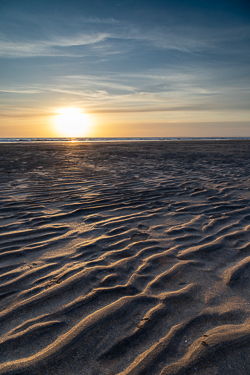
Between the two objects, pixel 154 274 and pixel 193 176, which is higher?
pixel 193 176

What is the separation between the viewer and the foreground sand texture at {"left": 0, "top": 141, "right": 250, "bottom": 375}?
1.76m

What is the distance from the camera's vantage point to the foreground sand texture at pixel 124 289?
1761 mm

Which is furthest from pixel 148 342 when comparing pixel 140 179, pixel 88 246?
pixel 140 179

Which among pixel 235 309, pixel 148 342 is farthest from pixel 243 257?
pixel 148 342

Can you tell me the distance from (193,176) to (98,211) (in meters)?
4.89

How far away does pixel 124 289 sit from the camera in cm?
247

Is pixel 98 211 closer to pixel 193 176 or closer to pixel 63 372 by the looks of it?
pixel 63 372

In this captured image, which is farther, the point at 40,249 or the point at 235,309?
the point at 40,249

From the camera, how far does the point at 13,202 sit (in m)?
5.29

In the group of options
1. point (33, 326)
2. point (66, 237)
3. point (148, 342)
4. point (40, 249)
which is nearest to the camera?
point (148, 342)

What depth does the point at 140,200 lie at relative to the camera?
554cm

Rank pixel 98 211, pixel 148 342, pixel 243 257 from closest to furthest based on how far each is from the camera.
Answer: pixel 148 342 < pixel 243 257 < pixel 98 211

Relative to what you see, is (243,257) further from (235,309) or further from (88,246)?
(88,246)

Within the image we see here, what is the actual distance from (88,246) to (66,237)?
19.4 inches
